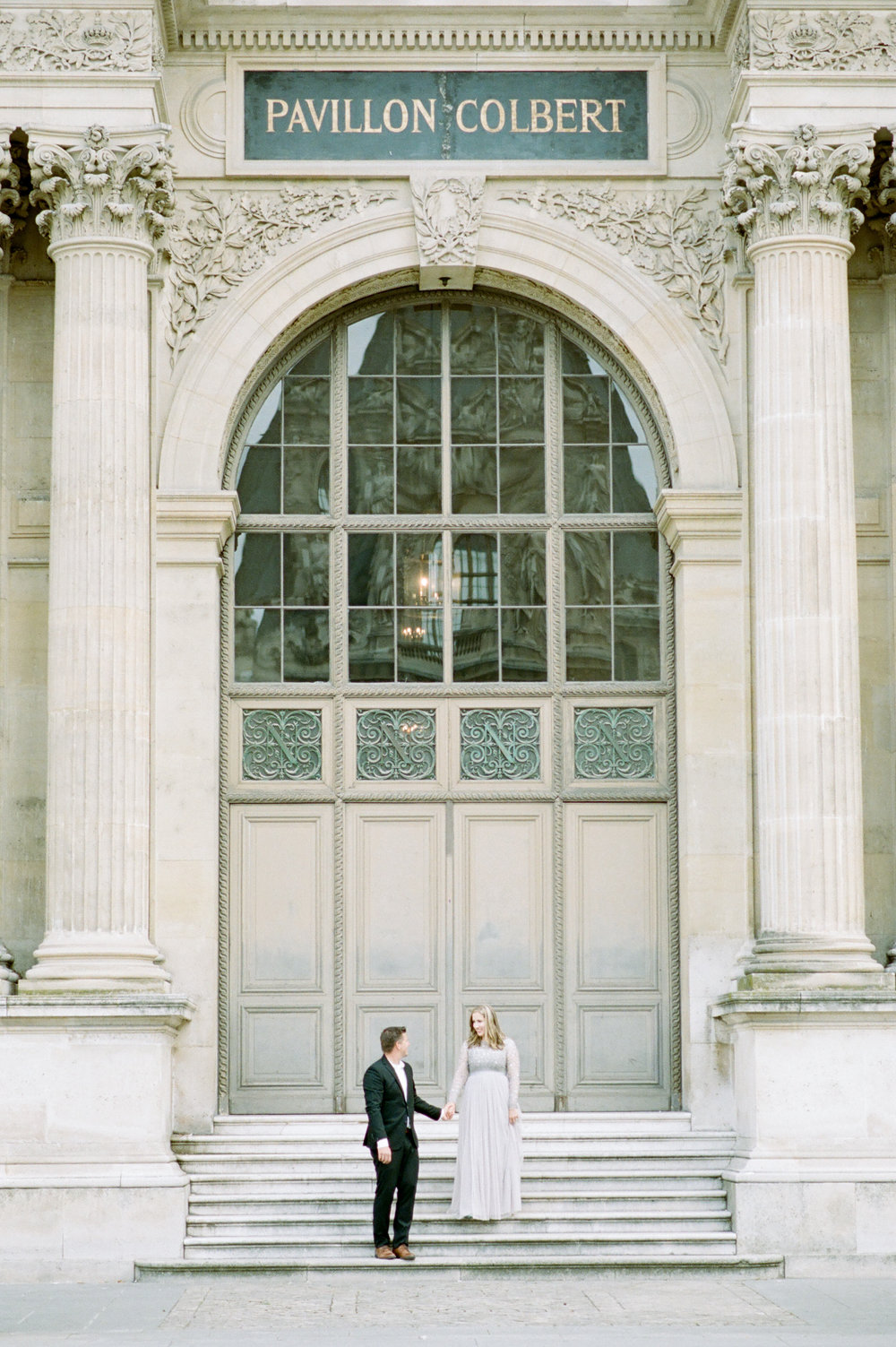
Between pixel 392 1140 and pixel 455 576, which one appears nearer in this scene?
pixel 392 1140

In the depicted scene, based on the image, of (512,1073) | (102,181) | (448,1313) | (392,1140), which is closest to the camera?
(448,1313)

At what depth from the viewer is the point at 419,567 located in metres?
17.8

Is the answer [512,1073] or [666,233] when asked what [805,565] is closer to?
[666,233]

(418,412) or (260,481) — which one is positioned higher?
(418,412)

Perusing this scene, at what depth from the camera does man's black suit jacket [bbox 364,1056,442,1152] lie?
14.4m

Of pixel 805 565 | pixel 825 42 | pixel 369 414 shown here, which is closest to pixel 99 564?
pixel 369 414

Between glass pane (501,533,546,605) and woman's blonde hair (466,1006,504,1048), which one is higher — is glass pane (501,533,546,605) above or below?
above

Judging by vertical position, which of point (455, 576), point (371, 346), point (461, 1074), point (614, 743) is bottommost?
point (461, 1074)

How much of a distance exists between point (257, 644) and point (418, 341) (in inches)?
120

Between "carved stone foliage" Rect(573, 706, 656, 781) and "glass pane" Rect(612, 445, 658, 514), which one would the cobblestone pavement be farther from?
"glass pane" Rect(612, 445, 658, 514)

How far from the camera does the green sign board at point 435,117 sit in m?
17.5

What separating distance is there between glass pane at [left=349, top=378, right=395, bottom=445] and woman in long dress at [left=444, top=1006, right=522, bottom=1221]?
213 inches

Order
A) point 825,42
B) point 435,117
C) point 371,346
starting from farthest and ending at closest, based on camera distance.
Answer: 1. point 371,346
2. point 435,117
3. point 825,42

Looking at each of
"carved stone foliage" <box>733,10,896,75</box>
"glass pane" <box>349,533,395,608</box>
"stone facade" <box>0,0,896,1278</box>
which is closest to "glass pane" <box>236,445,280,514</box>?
"stone facade" <box>0,0,896,1278</box>
